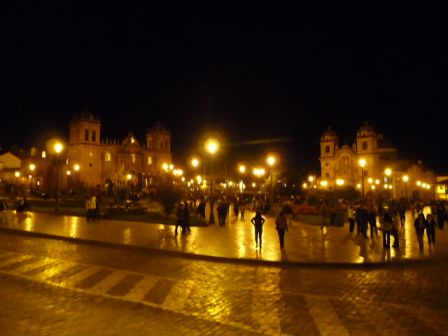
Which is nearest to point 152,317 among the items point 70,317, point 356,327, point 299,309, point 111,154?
point 70,317

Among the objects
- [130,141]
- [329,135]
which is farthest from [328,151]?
[130,141]

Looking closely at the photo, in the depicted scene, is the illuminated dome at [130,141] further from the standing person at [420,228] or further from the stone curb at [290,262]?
the standing person at [420,228]

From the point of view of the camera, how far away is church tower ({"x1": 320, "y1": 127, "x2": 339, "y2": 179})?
87.4 m

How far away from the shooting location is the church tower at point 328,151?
87375 millimetres

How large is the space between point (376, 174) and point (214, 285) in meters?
75.7

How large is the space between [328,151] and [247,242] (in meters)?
75.1

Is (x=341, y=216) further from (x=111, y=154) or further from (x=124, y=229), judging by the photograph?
(x=111, y=154)

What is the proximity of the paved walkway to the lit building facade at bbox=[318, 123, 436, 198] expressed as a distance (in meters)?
57.4

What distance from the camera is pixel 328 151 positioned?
289 ft

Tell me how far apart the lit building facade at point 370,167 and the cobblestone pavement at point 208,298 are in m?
65.5

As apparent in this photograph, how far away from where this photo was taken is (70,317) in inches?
281

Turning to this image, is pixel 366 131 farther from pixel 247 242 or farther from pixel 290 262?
pixel 290 262

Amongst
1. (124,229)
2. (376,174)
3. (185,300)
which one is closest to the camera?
(185,300)

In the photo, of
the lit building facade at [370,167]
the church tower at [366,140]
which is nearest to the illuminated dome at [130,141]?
the lit building facade at [370,167]
